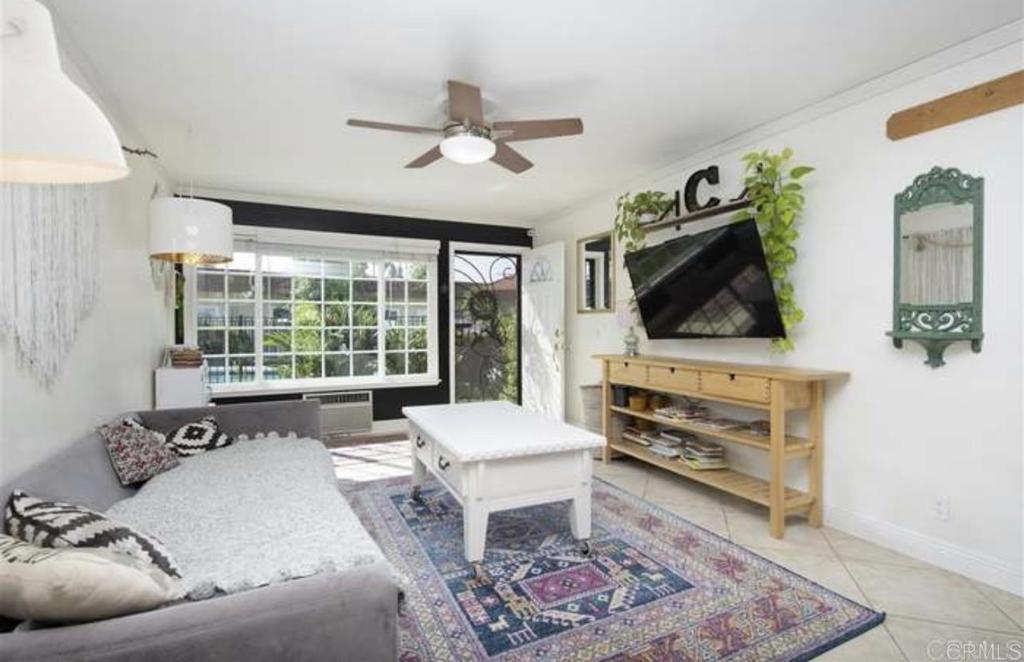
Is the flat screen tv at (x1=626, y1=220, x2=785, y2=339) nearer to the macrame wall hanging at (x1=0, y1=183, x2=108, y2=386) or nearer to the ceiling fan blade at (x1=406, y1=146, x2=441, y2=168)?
the ceiling fan blade at (x1=406, y1=146, x2=441, y2=168)

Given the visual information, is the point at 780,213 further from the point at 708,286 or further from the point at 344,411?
the point at 344,411

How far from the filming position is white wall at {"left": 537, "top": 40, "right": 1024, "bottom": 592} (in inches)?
83.4

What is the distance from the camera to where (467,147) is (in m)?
2.58

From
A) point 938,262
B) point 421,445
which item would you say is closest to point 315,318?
point 421,445

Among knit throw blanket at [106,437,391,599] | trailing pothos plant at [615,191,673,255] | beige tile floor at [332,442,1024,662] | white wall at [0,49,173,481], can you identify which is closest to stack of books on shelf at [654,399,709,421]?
beige tile floor at [332,442,1024,662]

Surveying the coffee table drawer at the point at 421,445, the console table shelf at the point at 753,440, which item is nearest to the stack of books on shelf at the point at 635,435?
the console table shelf at the point at 753,440

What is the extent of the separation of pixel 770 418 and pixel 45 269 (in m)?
3.35

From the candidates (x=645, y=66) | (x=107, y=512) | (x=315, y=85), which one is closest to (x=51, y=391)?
(x=107, y=512)

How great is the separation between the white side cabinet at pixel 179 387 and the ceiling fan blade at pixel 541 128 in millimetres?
2746

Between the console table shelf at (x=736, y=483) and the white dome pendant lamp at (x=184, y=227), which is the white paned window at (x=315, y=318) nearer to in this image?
the white dome pendant lamp at (x=184, y=227)

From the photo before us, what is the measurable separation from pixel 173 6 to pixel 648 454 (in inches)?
141

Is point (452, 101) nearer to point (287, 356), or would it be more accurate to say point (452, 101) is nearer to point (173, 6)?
point (173, 6)

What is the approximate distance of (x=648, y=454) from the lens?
3658 mm

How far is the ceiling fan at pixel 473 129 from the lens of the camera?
2.38 metres
